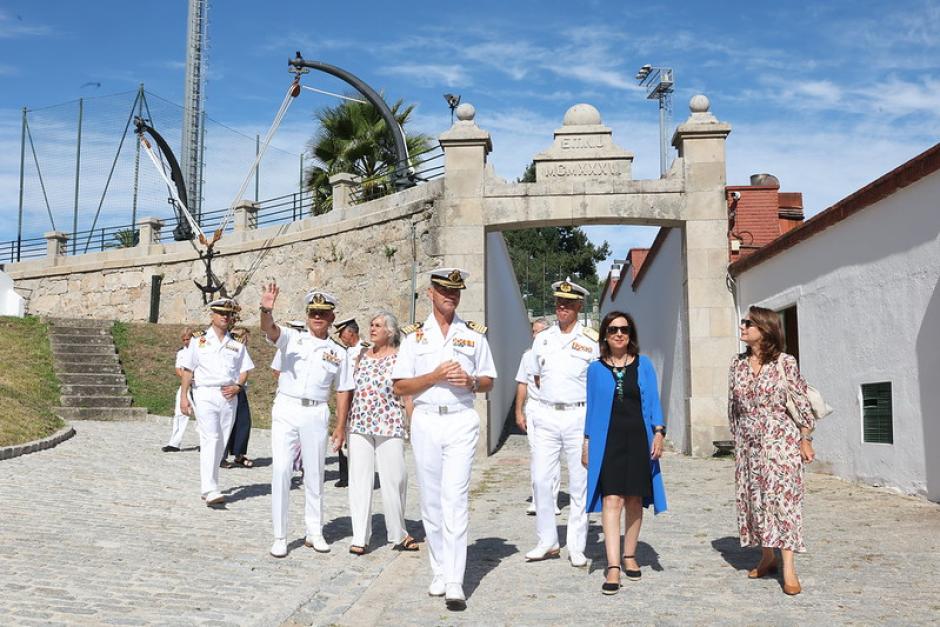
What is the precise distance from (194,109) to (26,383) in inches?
826

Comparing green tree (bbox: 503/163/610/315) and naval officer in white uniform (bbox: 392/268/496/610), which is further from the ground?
green tree (bbox: 503/163/610/315)

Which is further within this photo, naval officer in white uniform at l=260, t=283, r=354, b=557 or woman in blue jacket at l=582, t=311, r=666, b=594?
naval officer in white uniform at l=260, t=283, r=354, b=557

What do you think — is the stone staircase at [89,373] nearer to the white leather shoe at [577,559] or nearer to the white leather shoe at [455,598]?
the white leather shoe at [577,559]

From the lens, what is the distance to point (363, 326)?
59.9 feet

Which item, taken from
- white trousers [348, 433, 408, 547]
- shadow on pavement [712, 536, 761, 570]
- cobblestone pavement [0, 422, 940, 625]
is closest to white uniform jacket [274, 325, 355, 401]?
white trousers [348, 433, 408, 547]

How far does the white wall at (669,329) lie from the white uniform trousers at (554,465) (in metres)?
8.49

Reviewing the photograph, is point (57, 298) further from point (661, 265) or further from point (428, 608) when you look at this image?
point (428, 608)

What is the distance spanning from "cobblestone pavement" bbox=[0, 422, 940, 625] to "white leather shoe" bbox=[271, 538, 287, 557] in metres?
0.09

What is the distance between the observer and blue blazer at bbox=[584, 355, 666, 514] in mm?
5438

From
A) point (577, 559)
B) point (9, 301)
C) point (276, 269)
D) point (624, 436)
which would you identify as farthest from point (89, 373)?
point (624, 436)

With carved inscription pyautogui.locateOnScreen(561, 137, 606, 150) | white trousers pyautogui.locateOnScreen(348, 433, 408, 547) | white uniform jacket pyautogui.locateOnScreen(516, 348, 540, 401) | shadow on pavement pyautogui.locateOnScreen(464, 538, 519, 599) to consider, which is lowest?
shadow on pavement pyautogui.locateOnScreen(464, 538, 519, 599)

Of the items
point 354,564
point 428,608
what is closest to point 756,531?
point 428,608

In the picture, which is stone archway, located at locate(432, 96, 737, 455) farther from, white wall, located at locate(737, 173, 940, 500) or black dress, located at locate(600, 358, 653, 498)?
black dress, located at locate(600, 358, 653, 498)

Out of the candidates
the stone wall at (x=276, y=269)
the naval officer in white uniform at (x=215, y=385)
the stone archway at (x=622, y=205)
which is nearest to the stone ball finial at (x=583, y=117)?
the stone archway at (x=622, y=205)
